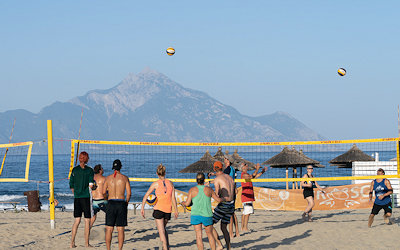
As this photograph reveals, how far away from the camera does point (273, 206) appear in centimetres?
1916

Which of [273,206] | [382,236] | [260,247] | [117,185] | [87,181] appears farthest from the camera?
[273,206]

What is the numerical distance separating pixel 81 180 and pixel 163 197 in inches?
66.8

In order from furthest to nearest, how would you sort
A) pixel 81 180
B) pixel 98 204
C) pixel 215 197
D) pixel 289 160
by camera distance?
pixel 289 160 → pixel 98 204 → pixel 81 180 → pixel 215 197

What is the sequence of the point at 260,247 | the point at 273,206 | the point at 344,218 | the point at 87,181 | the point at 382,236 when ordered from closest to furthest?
the point at 87,181, the point at 260,247, the point at 382,236, the point at 344,218, the point at 273,206

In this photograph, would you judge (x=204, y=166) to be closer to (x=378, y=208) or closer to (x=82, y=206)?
(x=378, y=208)

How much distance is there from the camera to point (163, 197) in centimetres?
921

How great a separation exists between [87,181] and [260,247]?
347cm

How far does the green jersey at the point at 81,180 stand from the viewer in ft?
32.8

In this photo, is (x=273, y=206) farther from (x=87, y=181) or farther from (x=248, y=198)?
(x=87, y=181)

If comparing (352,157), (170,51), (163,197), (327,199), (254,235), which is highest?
(170,51)

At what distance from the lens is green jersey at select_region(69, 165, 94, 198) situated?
9.99 meters

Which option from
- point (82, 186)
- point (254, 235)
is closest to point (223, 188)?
point (82, 186)

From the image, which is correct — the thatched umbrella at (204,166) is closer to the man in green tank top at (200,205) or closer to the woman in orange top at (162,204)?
the woman in orange top at (162,204)

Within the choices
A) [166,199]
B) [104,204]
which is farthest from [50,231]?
[166,199]
